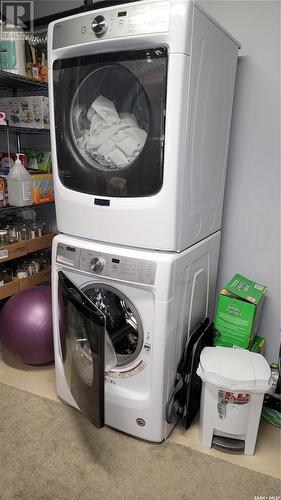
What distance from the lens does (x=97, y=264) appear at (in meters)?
1.38

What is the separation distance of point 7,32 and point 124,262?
61.3 inches

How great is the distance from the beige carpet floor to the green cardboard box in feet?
1.69

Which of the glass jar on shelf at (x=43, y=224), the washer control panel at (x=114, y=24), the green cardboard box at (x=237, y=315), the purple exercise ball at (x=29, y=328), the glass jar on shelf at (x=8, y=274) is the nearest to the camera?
the washer control panel at (x=114, y=24)

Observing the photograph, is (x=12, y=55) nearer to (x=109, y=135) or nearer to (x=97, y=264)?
(x=109, y=135)

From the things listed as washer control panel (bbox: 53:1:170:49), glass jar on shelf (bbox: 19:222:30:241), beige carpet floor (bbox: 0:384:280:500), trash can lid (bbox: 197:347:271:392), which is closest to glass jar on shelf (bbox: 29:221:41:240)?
glass jar on shelf (bbox: 19:222:30:241)

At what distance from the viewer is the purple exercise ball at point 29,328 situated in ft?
5.89

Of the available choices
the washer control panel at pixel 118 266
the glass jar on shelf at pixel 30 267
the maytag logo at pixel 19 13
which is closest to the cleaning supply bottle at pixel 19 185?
the glass jar on shelf at pixel 30 267

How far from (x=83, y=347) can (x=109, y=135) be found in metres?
0.88

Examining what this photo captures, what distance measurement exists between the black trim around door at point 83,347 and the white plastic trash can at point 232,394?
0.44 meters

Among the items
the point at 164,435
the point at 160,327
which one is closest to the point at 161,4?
the point at 160,327

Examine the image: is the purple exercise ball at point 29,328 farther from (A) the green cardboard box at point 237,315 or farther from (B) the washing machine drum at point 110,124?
(A) the green cardboard box at point 237,315

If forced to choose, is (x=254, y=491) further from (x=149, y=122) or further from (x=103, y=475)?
(x=149, y=122)

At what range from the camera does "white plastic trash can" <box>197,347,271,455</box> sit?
133 cm

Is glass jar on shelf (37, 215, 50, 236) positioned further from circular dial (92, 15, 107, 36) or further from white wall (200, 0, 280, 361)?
circular dial (92, 15, 107, 36)
